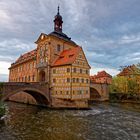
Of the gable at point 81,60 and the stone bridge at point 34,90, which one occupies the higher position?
the gable at point 81,60

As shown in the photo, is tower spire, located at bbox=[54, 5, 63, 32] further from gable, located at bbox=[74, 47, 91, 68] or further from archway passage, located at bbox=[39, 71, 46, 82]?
archway passage, located at bbox=[39, 71, 46, 82]

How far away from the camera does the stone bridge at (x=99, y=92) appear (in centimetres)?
4959

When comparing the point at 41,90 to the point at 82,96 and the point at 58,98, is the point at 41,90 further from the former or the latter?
the point at 82,96

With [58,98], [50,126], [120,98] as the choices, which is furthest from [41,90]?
[120,98]

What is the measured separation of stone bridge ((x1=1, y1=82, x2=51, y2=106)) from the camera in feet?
83.7

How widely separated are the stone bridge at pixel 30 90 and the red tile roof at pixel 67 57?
5.28 m

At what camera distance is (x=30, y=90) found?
98.7 ft

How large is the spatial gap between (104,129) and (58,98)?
15986mm

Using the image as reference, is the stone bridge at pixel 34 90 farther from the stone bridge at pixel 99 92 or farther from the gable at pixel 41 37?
the gable at pixel 41 37

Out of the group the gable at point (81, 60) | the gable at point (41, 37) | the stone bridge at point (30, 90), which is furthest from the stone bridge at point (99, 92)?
the gable at point (41, 37)

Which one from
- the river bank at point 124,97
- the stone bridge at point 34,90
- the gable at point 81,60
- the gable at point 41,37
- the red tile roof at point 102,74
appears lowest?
the river bank at point 124,97

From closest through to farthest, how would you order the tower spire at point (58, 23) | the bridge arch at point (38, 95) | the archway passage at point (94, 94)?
the bridge arch at point (38, 95) < the tower spire at point (58, 23) < the archway passage at point (94, 94)

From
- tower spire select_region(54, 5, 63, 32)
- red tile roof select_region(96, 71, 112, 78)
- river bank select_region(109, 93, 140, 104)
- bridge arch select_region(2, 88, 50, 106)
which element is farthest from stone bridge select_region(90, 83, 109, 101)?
red tile roof select_region(96, 71, 112, 78)

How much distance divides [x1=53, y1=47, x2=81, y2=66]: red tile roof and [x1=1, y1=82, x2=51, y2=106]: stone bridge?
5.28m
